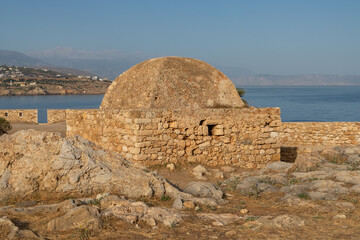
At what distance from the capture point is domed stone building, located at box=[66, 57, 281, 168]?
27.4 feet

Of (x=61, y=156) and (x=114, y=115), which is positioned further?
(x=114, y=115)

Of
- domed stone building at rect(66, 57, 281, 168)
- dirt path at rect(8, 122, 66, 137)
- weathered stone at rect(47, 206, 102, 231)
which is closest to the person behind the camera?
weathered stone at rect(47, 206, 102, 231)

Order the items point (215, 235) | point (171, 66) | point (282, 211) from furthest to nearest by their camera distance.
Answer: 1. point (171, 66)
2. point (282, 211)
3. point (215, 235)

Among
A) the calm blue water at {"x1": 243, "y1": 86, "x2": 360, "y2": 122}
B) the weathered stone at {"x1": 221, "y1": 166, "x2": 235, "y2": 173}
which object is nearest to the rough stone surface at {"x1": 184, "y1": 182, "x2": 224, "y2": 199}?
the weathered stone at {"x1": 221, "y1": 166, "x2": 235, "y2": 173}

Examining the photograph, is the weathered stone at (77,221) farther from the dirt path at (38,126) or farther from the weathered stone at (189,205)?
the dirt path at (38,126)

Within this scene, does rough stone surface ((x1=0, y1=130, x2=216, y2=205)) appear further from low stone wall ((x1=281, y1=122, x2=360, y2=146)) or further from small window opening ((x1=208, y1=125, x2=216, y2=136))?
low stone wall ((x1=281, y1=122, x2=360, y2=146))

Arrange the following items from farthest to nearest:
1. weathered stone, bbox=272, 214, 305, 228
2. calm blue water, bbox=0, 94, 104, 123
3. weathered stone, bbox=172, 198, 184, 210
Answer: calm blue water, bbox=0, 94, 104, 123
weathered stone, bbox=172, 198, 184, 210
weathered stone, bbox=272, 214, 305, 228

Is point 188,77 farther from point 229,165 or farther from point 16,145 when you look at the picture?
point 16,145

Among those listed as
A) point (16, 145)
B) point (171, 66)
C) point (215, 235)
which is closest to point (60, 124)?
point (171, 66)

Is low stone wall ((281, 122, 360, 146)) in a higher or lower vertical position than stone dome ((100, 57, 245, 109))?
lower

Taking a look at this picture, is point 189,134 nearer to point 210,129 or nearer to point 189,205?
point 210,129

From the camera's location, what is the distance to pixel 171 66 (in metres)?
9.51

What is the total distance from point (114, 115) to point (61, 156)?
12.6 feet

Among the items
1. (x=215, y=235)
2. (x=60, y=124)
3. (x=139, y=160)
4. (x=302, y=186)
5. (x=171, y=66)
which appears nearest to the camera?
(x=215, y=235)
